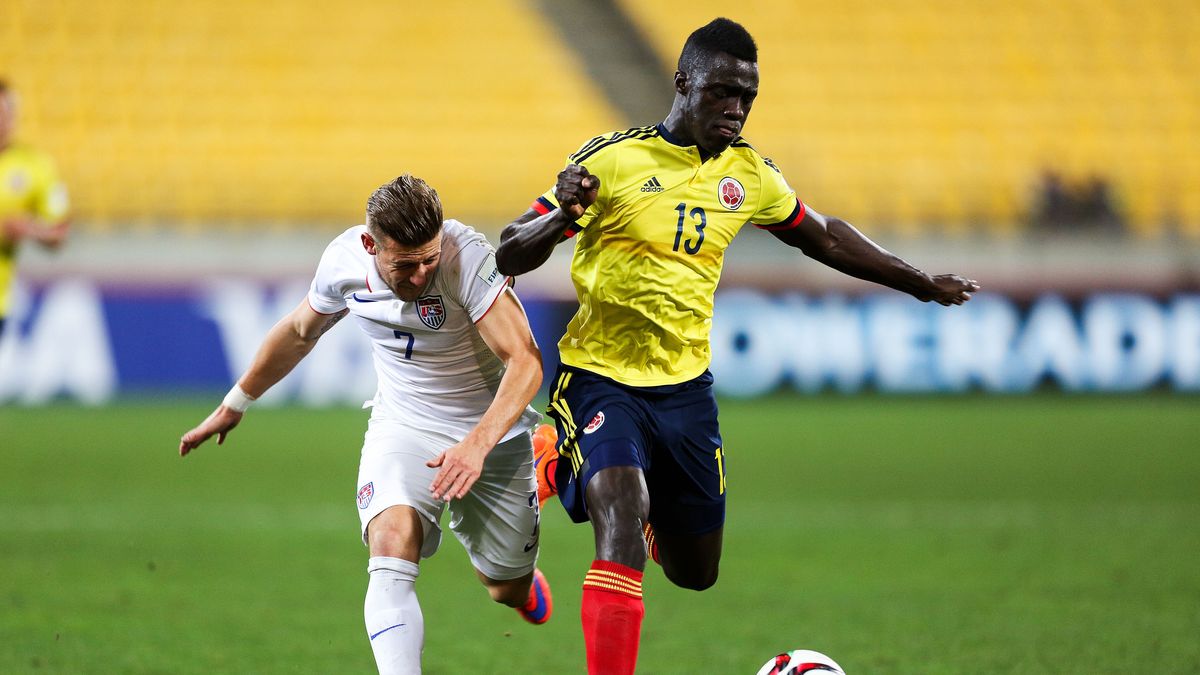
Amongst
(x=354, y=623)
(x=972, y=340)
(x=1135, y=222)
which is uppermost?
(x=1135, y=222)

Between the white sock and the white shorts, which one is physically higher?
the white shorts

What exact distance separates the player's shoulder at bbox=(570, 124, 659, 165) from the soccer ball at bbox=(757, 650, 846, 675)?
5.64 feet

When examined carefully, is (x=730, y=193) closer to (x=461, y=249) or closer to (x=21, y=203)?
(x=461, y=249)

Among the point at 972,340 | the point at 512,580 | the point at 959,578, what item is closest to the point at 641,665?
the point at 512,580

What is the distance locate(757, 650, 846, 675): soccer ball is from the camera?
4746mm

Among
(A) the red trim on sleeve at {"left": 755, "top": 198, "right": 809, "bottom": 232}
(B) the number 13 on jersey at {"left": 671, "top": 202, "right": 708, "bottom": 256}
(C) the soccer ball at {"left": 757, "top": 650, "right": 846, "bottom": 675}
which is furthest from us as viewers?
(A) the red trim on sleeve at {"left": 755, "top": 198, "right": 809, "bottom": 232}

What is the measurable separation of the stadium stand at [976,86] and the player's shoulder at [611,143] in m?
12.9

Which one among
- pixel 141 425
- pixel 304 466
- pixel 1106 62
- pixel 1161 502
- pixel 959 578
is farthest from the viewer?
pixel 1106 62

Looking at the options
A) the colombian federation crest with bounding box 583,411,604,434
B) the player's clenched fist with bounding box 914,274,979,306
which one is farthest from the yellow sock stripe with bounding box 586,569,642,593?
the player's clenched fist with bounding box 914,274,979,306

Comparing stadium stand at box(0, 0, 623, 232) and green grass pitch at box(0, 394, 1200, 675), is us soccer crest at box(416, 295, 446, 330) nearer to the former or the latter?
green grass pitch at box(0, 394, 1200, 675)

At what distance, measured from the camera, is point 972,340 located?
15.2 meters

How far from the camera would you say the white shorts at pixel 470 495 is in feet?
16.3

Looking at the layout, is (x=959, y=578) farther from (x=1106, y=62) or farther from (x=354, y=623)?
(x=1106, y=62)

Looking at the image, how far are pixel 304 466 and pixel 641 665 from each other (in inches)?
246
